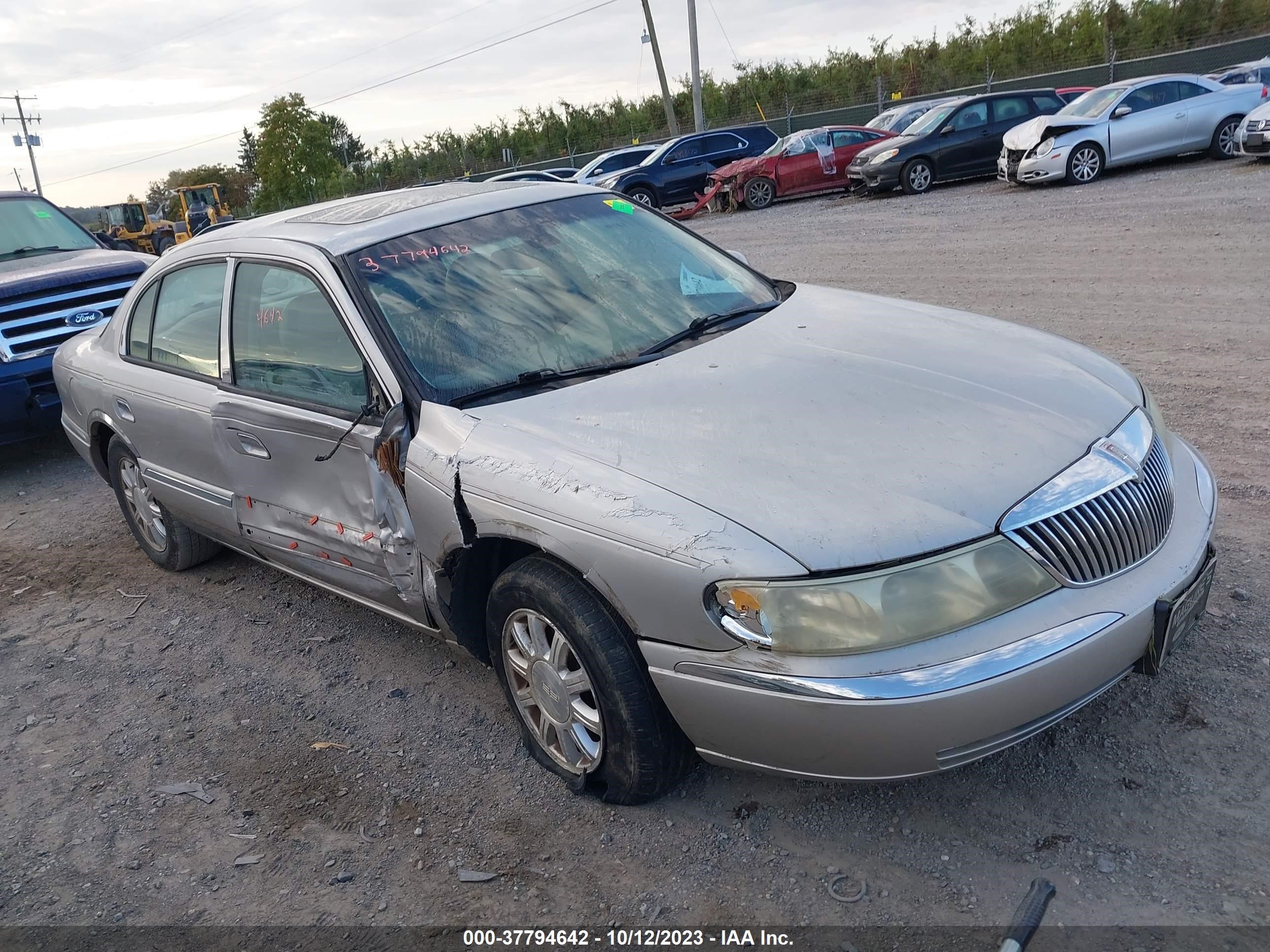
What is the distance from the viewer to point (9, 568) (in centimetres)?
589

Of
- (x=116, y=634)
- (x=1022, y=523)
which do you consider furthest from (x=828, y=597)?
(x=116, y=634)

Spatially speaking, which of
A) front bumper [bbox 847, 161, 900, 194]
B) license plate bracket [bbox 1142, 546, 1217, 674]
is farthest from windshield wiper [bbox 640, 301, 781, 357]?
front bumper [bbox 847, 161, 900, 194]

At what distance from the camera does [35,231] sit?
916 cm

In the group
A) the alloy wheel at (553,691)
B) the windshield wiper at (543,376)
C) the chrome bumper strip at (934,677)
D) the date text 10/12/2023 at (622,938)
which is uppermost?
the windshield wiper at (543,376)

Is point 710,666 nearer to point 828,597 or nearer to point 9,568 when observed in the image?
point 828,597

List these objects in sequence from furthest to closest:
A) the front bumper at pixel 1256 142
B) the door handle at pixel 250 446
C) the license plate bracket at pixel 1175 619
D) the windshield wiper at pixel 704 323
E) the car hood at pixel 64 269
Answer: the front bumper at pixel 1256 142 < the car hood at pixel 64 269 < the door handle at pixel 250 446 < the windshield wiper at pixel 704 323 < the license plate bracket at pixel 1175 619

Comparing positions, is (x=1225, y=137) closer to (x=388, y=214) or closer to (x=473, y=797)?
(x=388, y=214)

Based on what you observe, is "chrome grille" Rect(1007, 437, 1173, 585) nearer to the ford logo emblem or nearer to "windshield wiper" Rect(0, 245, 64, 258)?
the ford logo emblem

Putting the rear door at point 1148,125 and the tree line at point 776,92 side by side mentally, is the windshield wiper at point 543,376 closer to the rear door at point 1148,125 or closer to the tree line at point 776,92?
the rear door at point 1148,125

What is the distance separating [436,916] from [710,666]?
1.02 metres

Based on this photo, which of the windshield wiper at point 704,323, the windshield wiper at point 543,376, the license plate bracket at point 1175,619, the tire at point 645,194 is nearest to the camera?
the license plate bracket at point 1175,619

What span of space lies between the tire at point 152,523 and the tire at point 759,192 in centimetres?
1693

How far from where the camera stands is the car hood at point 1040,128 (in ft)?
50.2

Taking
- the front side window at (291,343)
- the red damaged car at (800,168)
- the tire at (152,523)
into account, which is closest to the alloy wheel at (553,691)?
the front side window at (291,343)
